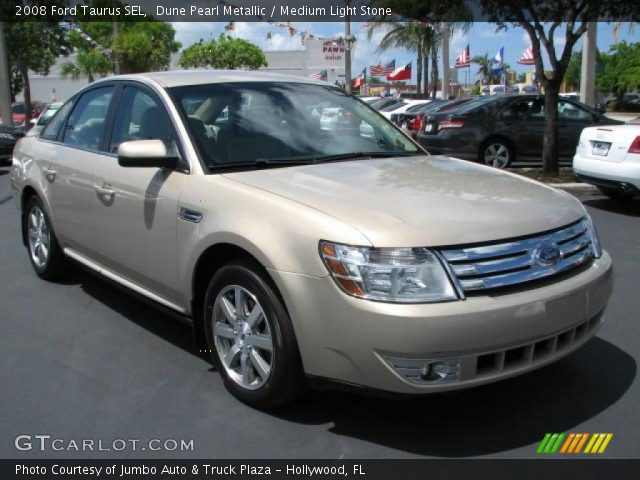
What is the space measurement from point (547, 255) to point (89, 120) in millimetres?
3463

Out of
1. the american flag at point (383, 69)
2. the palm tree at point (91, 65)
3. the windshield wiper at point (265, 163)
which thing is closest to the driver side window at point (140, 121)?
the windshield wiper at point (265, 163)

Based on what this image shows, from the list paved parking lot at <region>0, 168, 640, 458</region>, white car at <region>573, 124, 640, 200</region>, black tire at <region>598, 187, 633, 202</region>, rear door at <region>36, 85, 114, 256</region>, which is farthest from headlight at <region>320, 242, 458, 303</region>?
black tire at <region>598, 187, 633, 202</region>

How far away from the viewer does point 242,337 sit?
10.9 ft

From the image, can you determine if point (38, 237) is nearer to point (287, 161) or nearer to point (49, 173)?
point (49, 173)

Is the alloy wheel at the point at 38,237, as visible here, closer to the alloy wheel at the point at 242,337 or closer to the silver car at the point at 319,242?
the silver car at the point at 319,242

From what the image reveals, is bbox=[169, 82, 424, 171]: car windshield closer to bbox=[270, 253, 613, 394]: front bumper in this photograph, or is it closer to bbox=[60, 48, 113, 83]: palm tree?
bbox=[270, 253, 613, 394]: front bumper

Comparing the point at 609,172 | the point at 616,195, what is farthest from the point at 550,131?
the point at 609,172

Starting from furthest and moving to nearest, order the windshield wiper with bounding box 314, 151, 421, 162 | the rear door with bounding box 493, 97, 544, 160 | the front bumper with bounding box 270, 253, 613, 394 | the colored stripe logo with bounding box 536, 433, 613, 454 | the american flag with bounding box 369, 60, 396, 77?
the american flag with bounding box 369, 60, 396, 77, the rear door with bounding box 493, 97, 544, 160, the windshield wiper with bounding box 314, 151, 421, 162, the colored stripe logo with bounding box 536, 433, 613, 454, the front bumper with bounding box 270, 253, 613, 394

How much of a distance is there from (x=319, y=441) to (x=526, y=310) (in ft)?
3.65

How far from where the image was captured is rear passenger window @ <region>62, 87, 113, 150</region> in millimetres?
4664

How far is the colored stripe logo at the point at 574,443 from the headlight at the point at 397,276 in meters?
0.87

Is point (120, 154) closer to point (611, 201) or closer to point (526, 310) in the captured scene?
point (526, 310)

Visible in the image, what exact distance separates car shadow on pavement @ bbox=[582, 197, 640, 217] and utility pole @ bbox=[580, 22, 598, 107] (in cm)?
691
